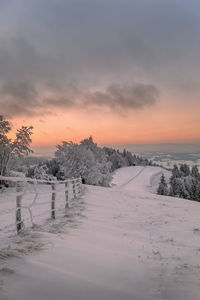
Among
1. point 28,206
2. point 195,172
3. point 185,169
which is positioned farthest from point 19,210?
point 185,169

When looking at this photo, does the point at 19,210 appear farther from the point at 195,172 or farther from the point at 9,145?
the point at 195,172

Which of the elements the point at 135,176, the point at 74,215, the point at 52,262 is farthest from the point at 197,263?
the point at 135,176

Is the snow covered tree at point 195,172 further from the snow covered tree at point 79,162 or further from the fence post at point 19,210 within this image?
A: the fence post at point 19,210

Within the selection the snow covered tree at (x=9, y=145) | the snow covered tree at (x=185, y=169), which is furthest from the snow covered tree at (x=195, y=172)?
the snow covered tree at (x=9, y=145)

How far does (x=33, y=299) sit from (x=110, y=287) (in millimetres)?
1197

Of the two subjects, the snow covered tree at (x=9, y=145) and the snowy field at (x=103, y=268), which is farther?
the snow covered tree at (x=9, y=145)

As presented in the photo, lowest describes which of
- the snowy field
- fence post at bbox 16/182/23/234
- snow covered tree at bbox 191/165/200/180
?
snow covered tree at bbox 191/165/200/180

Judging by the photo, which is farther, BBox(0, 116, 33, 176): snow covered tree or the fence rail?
BBox(0, 116, 33, 176): snow covered tree

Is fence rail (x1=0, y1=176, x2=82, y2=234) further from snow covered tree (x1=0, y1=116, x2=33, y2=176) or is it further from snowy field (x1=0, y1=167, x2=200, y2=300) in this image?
snow covered tree (x1=0, y1=116, x2=33, y2=176)

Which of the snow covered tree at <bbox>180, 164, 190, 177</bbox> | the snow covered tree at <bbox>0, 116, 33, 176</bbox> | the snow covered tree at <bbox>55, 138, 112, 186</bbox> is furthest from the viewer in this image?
the snow covered tree at <bbox>180, 164, 190, 177</bbox>

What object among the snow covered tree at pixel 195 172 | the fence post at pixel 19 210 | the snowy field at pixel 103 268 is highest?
the fence post at pixel 19 210

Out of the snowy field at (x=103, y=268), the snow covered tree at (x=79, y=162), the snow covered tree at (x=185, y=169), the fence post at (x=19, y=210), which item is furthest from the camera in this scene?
the snow covered tree at (x=185, y=169)

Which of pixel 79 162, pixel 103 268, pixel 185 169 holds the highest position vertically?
pixel 79 162

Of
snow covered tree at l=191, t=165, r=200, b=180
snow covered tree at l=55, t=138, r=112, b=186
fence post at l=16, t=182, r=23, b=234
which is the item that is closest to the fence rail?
fence post at l=16, t=182, r=23, b=234
